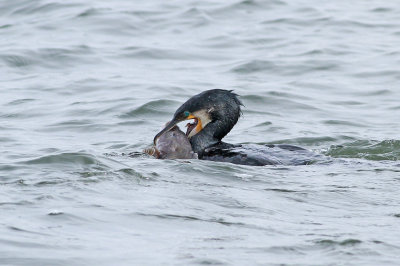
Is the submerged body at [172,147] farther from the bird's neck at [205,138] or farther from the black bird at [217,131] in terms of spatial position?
the bird's neck at [205,138]

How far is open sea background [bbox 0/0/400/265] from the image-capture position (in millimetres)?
5984

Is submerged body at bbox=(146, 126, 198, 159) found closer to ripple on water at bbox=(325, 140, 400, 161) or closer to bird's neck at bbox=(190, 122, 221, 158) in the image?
bird's neck at bbox=(190, 122, 221, 158)

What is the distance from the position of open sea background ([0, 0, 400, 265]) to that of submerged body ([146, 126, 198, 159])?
0.92 feet

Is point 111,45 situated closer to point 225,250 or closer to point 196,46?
point 196,46

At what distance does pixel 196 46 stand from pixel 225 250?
32.1 ft

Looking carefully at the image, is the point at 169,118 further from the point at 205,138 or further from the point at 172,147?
the point at 172,147

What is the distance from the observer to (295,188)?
7422 mm

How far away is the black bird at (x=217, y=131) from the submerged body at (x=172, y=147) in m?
0.12

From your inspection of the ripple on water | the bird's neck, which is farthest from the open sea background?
the bird's neck

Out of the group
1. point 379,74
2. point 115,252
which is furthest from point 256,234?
point 379,74

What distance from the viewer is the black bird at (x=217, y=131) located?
845cm

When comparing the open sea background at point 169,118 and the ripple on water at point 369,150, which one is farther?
the ripple on water at point 369,150

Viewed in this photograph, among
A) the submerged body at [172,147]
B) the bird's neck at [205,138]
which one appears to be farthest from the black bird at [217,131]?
the submerged body at [172,147]

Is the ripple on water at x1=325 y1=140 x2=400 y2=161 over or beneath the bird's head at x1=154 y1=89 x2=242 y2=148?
beneath
